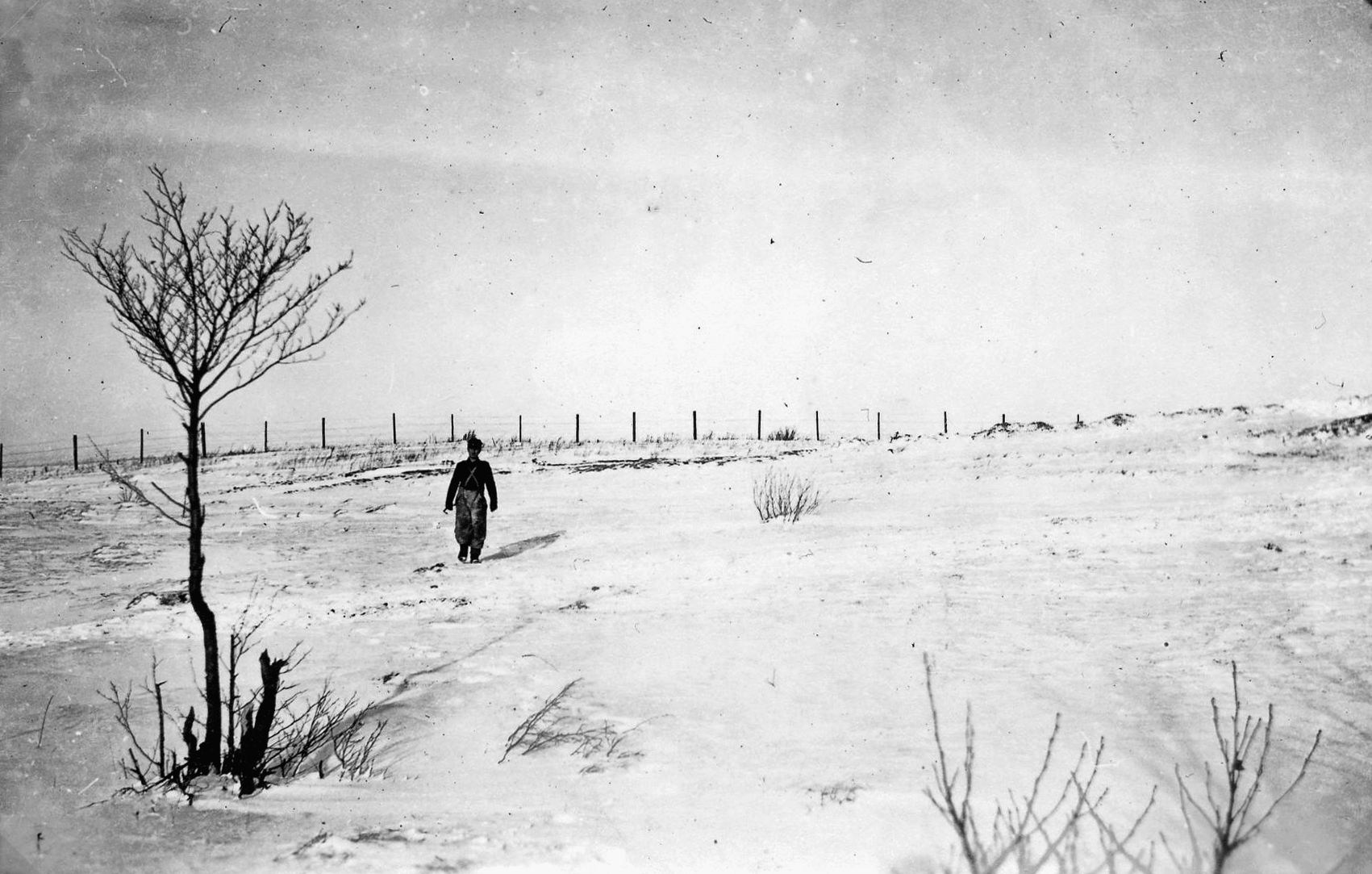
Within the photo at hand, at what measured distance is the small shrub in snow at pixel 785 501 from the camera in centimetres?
1156

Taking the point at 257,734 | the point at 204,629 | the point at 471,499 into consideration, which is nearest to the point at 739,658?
the point at 257,734

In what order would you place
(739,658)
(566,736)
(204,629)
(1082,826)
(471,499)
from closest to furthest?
(1082,826), (204,629), (566,736), (739,658), (471,499)

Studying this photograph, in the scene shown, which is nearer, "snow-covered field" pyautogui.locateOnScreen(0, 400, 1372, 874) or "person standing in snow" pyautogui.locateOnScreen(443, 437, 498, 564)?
"snow-covered field" pyautogui.locateOnScreen(0, 400, 1372, 874)

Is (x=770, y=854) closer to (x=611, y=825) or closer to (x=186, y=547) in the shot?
(x=611, y=825)

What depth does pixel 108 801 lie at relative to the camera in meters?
4.09

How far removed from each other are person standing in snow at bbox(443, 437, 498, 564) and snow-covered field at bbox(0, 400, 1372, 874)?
0.38 metres

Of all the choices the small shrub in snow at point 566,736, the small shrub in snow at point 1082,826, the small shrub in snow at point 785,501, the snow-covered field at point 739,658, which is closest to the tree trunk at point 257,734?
the snow-covered field at point 739,658

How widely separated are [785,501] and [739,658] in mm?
5686

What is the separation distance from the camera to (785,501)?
11898 millimetres

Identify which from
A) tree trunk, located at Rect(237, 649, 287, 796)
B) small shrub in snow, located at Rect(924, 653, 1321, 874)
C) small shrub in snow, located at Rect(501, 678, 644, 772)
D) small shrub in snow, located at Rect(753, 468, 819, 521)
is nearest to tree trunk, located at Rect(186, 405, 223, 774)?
tree trunk, located at Rect(237, 649, 287, 796)

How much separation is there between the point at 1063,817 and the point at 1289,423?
42.9 feet

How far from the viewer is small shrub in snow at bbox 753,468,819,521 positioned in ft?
37.9

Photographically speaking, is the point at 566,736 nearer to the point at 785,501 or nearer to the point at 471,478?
the point at 471,478

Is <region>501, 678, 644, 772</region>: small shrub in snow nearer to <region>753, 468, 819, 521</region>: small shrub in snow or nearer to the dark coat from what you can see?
the dark coat
